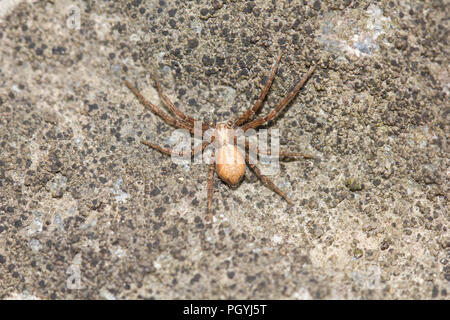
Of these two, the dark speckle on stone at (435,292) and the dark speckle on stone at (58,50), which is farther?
the dark speckle on stone at (58,50)

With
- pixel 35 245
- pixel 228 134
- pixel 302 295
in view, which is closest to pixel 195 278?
pixel 302 295

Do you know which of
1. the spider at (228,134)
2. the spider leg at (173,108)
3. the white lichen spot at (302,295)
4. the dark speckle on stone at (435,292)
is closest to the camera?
the white lichen spot at (302,295)

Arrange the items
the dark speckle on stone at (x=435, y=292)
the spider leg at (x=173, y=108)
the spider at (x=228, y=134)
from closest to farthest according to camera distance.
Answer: the dark speckle on stone at (x=435, y=292)
the spider at (x=228, y=134)
the spider leg at (x=173, y=108)

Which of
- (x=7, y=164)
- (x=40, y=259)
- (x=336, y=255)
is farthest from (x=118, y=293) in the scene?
(x=336, y=255)

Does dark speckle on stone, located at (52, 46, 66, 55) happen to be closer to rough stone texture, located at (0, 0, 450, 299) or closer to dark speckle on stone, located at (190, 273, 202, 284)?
rough stone texture, located at (0, 0, 450, 299)

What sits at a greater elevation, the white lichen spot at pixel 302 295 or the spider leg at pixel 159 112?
the spider leg at pixel 159 112

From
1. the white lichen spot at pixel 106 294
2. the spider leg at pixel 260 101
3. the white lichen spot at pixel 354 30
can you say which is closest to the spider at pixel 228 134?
the spider leg at pixel 260 101

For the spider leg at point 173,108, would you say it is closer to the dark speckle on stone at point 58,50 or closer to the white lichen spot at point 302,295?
the dark speckle on stone at point 58,50

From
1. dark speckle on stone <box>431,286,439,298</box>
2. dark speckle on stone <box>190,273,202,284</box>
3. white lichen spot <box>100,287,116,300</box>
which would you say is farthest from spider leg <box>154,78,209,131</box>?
dark speckle on stone <box>431,286,439,298</box>
